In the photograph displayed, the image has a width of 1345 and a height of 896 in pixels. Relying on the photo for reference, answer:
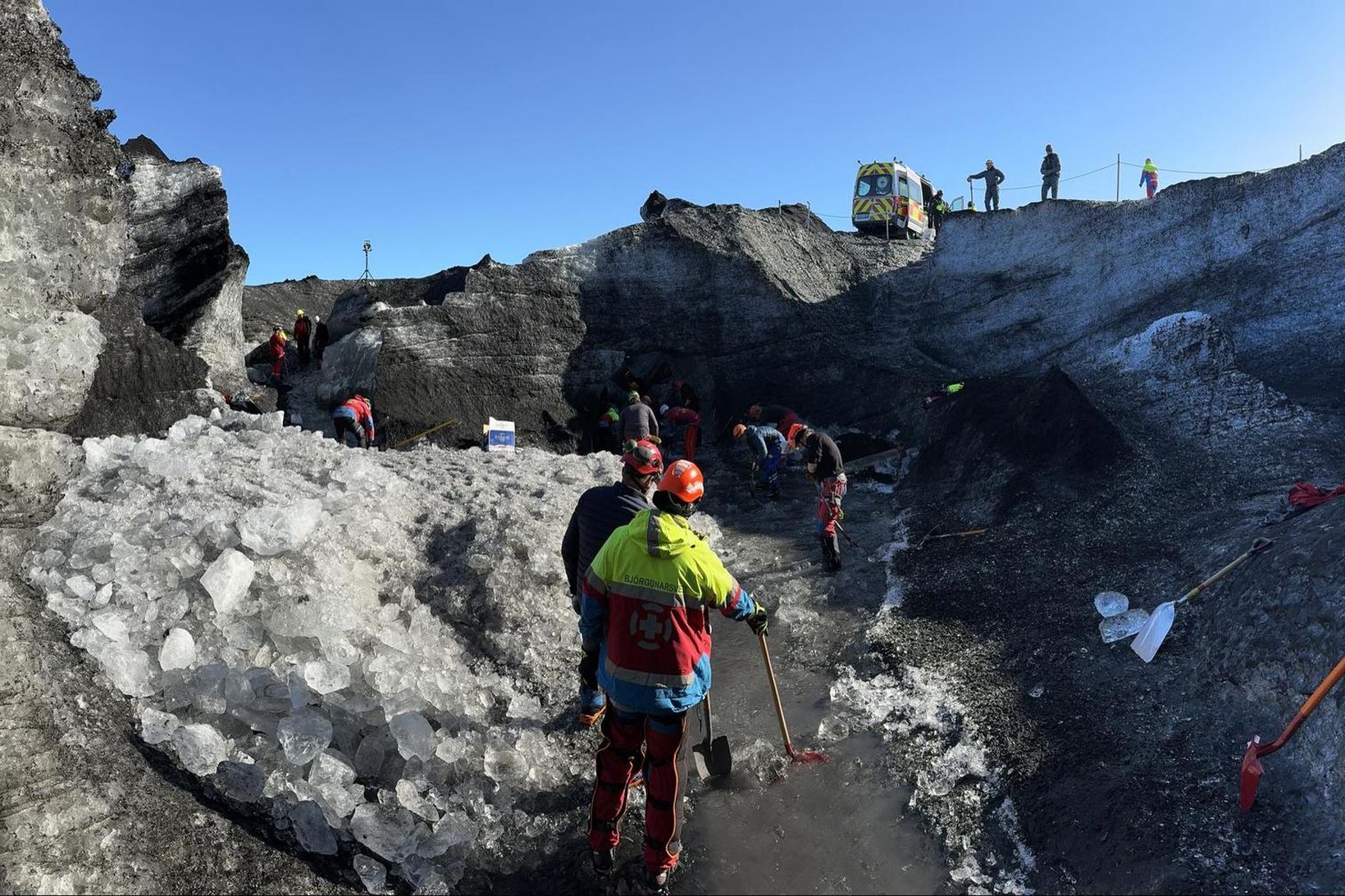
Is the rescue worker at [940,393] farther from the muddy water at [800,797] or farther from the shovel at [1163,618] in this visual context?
the shovel at [1163,618]

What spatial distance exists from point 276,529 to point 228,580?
1.88 ft

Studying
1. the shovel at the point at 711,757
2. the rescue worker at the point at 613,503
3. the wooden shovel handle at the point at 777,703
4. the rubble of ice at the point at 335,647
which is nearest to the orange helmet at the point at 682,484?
the rescue worker at the point at 613,503

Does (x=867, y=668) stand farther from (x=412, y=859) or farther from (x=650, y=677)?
(x=412, y=859)

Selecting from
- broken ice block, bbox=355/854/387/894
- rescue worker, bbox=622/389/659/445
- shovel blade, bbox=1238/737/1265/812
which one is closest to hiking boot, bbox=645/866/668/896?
broken ice block, bbox=355/854/387/894

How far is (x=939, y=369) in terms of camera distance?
1465 centimetres

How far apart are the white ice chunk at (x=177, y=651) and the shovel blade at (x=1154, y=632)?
597 centimetres

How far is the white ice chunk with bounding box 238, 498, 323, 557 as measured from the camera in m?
5.38

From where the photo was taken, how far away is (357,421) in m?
11.3

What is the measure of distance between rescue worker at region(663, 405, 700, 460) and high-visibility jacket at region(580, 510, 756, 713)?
975 centimetres

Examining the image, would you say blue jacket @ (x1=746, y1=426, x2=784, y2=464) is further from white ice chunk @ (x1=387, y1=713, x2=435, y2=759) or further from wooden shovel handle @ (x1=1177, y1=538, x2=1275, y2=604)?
white ice chunk @ (x1=387, y1=713, x2=435, y2=759)

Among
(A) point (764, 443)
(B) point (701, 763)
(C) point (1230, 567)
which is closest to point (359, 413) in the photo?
(A) point (764, 443)

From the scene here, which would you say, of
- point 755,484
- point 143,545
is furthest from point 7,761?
point 755,484

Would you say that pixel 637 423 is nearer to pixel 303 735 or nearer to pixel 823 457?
pixel 823 457

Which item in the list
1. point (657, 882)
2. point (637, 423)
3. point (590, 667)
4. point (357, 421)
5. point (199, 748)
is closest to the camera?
point (657, 882)
